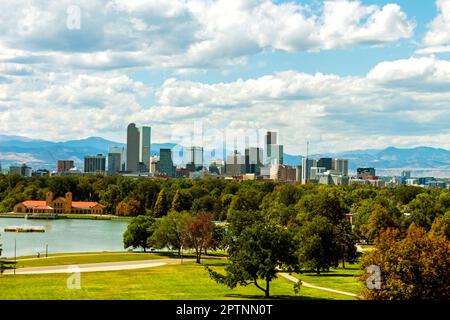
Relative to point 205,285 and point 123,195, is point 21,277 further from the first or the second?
point 123,195

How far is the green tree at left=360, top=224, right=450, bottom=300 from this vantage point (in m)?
14.8

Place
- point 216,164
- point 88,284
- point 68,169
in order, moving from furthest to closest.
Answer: point 216,164 < point 68,169 < point 88,284

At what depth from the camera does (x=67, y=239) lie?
48.8m

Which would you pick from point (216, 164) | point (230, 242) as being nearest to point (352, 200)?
point (230, 242)

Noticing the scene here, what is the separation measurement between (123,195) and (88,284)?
6448 cm

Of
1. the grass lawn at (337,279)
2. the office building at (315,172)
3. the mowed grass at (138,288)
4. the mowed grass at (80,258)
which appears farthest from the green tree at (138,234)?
the office building at (315,172)

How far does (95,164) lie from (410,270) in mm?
123555

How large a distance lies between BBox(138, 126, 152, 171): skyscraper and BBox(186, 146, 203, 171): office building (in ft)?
26.7

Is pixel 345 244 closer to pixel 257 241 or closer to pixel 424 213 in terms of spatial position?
pixel 257 241

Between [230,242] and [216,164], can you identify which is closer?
[230,242]

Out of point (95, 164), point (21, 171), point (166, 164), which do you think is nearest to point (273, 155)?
point (166, 164)

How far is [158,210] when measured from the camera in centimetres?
7500
